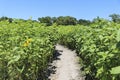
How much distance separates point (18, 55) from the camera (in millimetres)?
5953

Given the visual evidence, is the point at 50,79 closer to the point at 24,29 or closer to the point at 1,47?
the point at 24,29

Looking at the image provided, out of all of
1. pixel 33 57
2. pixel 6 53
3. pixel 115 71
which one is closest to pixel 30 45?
pixel 33 57

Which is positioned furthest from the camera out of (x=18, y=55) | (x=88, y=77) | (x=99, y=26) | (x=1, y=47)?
(x=88, y=77)

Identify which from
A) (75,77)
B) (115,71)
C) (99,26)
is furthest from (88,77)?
(115,71)

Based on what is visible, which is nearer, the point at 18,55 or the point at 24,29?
the point at 18,55

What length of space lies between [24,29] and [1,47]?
2.90 metres

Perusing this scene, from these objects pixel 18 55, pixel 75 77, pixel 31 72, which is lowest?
pixel 75 77

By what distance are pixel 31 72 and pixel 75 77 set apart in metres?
3.01

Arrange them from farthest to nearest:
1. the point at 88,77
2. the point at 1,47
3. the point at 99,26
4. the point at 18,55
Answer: the point at 88,77
the point at 99,26
the point at 1,47
the point at 18,55

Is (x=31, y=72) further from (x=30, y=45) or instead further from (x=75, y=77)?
(x=75, y=77)

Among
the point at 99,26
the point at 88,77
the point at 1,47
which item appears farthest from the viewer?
the point at 88,77

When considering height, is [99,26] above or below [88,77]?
above

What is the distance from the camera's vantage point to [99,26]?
8117 millimetres

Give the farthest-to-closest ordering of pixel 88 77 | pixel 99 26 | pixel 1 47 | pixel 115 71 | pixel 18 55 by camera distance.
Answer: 1. pixel 88 77
2. pixel 99 26
3. pixel 1 47
4. pixel 18 55
5. pixel 115 71
